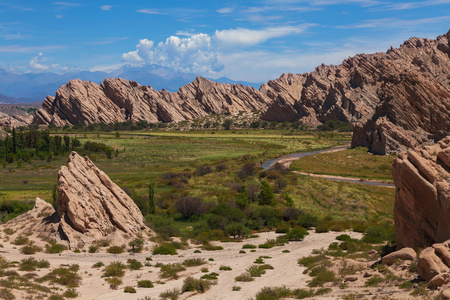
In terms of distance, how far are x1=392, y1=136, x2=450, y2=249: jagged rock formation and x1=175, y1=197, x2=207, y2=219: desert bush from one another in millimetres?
25277

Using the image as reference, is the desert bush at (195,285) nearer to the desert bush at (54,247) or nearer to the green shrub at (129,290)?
the green shrub at (129,290)

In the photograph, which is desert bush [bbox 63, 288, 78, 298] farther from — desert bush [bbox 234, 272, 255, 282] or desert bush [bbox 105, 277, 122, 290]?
desert bush [bbox 234, 272, 255, 282]

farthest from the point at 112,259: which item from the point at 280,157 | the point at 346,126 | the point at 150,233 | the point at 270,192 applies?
the point at 346,126

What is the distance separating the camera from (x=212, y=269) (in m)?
28.8

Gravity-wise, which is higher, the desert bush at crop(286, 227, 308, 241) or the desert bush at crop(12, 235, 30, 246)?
the desert bush at crop(12, 235, 30, 246)

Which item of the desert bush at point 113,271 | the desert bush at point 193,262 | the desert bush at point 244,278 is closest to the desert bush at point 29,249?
the desert bush at point 113,271

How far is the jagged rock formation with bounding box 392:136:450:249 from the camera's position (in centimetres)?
2142

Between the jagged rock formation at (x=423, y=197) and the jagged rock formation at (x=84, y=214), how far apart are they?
21.0m

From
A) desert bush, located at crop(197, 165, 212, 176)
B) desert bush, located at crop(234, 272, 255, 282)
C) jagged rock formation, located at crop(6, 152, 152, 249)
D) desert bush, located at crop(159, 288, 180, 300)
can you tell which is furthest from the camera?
desert bush, located at crop(197, 165, 212, 176)

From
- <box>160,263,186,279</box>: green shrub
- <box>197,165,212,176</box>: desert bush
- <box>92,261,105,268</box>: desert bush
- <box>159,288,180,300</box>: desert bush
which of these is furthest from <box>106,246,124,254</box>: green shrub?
<box>197,165,212,176</box>: desert bush

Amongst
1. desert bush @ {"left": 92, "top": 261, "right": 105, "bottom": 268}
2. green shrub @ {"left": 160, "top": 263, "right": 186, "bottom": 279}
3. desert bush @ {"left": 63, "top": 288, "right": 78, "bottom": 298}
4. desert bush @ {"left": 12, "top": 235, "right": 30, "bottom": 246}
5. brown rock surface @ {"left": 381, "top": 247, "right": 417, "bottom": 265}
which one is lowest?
green shrub @ {"left": 160, "top": 263, "right": 186, "bottom": 279}

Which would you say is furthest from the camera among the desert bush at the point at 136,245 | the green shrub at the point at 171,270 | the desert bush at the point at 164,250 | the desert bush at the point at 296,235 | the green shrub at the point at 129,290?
the desert bush at the point at 296,235

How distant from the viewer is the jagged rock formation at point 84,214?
33.7 meters

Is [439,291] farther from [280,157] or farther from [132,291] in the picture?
[280,157]
